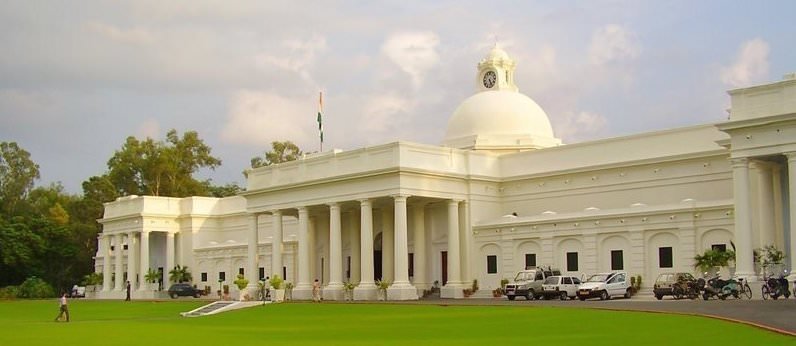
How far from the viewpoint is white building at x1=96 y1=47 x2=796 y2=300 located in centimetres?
4672

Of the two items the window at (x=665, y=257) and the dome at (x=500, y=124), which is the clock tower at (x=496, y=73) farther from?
the window at (x=665, y=257)

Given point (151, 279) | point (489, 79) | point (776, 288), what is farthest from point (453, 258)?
point (151, 279)

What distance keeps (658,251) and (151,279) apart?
162 feet

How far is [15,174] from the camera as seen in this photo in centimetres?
12381

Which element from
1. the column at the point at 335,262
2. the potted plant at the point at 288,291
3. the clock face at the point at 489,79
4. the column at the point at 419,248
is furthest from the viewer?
the clock face at the point at 489,79

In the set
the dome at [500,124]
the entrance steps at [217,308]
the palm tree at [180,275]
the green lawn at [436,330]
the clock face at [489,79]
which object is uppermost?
the clock face at [489,79]

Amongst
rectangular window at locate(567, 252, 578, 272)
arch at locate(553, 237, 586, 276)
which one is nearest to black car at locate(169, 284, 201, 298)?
arch at locate(553, 237, 586, 276)

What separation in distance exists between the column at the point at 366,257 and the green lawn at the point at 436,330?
18.8 meters

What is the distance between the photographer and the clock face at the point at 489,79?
7369cm

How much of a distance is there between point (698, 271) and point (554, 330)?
25083mm

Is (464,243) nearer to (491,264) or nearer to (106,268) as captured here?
(491,264)

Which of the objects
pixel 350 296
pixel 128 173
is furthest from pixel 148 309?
pixel 128 173

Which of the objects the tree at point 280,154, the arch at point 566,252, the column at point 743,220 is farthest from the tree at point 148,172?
the column at point 743,220

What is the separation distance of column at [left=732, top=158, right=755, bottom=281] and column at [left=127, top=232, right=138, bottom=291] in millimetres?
56944
